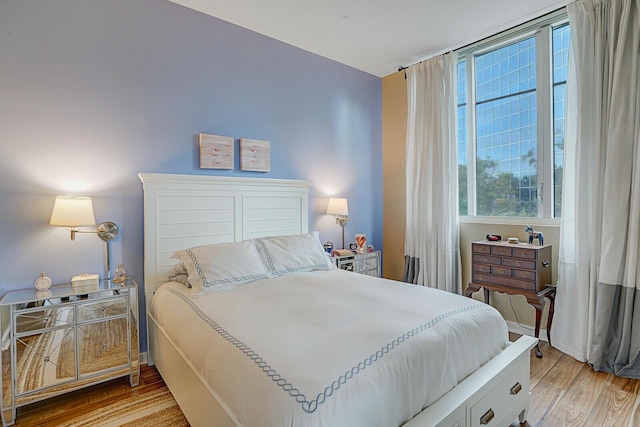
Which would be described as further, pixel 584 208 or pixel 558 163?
pixel 558 163

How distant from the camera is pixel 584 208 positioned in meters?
2.56

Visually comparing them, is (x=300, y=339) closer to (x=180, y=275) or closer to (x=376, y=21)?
(x=180, y=275)

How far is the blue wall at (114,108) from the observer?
215cm

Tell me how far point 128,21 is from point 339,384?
2.97 meters

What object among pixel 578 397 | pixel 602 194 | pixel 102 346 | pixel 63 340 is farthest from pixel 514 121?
pixel 63 340

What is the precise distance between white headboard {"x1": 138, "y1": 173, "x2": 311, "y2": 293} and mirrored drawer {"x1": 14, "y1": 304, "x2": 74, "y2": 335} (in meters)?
0.59

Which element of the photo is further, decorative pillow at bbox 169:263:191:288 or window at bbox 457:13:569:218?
window at bbox 457:13:569:218

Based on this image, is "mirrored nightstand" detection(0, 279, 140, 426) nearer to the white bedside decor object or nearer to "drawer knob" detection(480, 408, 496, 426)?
the white bedside decor object

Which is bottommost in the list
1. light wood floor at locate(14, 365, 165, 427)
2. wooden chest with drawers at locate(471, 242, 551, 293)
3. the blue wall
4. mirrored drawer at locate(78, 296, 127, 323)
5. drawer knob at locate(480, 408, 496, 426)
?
light wood floor at locate(14, 365, 165, 427)

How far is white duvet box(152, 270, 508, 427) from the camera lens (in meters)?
1.09

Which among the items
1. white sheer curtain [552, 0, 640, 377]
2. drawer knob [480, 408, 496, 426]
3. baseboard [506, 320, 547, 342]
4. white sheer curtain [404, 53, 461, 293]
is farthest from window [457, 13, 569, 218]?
drawer knob [480, 408, 496, 426]

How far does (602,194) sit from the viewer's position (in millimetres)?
2461

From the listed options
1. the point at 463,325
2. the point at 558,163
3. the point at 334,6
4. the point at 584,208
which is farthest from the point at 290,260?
the point at 558,163

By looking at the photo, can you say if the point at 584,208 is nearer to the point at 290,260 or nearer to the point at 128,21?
the point at 290,260
